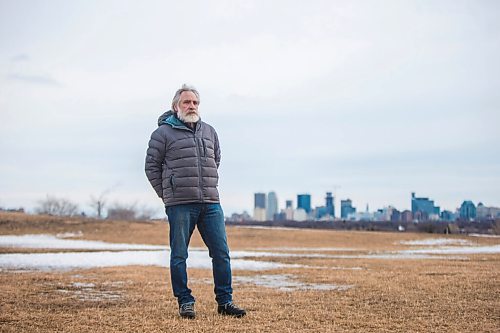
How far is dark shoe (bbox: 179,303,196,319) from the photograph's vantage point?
712 cm

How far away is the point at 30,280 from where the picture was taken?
1164 centimetres

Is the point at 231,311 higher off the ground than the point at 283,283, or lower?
higher

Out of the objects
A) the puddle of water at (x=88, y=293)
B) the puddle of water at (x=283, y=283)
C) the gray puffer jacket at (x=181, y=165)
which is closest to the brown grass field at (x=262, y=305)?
the puddle of water at (x=88, y=293)

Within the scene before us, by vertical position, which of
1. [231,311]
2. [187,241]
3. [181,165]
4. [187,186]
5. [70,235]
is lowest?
[231,311]

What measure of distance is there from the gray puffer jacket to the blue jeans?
135 millimetres

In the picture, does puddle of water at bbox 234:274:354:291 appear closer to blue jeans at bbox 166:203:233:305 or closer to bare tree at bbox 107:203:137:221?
blue jeans at bbox 166:203:233:305

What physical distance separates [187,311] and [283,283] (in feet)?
16.9

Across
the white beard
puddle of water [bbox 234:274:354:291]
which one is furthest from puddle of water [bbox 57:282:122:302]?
the white beard

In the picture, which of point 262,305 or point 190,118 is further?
point 262,305

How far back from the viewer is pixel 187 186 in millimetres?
7199

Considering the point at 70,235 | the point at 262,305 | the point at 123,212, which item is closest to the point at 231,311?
the point at 262,305

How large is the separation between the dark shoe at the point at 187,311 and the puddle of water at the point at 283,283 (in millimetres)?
3765

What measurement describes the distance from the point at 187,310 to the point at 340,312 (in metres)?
1.90

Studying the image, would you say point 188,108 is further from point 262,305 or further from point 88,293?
point 88,293
